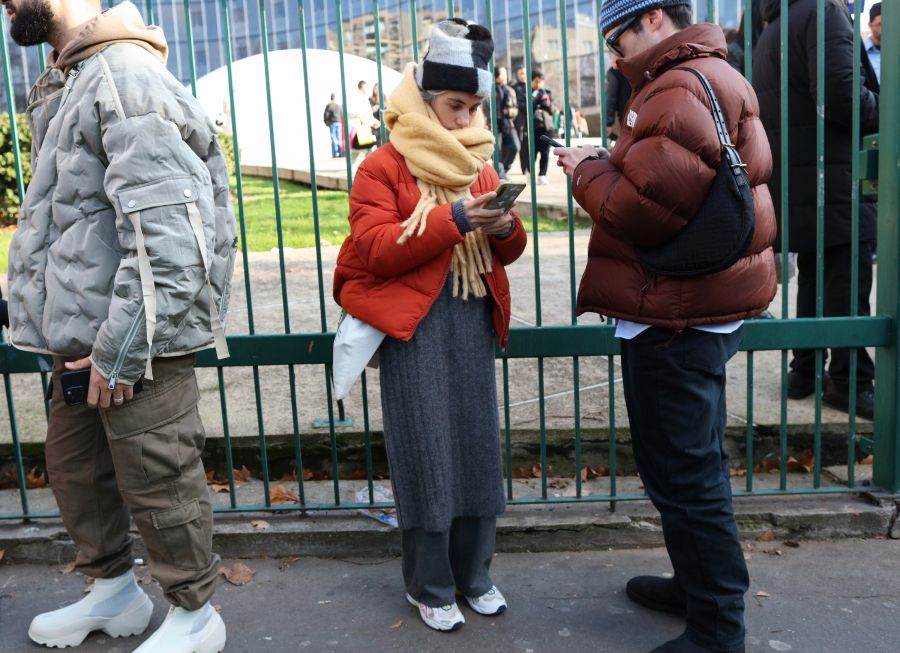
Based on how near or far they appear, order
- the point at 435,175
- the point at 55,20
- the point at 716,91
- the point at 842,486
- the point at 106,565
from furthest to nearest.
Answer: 1. the point at 842,486
2. the point at 106,565
3. the point at 435,175
4. the point at 55,20
5. the point at 716,91

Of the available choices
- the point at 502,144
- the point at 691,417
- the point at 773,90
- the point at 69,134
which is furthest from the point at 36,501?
the point at 502,144

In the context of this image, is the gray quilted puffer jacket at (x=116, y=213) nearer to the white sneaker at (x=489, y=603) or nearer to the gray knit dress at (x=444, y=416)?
the gray knit dress at (x=444, y=416)

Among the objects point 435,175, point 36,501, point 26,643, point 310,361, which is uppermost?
point 435,175

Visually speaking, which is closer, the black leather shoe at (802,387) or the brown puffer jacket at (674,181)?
the brown puffer jacket at (674,181)

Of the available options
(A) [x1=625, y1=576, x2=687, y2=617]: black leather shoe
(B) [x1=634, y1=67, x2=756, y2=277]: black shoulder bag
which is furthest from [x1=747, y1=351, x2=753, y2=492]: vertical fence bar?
(B) [x1=634, y1=67, x2=756, y2=277]: black shoulder bag

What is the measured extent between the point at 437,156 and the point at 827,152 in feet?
7.09

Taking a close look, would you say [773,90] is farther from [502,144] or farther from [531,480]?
[502,144]

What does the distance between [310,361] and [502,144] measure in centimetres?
1036

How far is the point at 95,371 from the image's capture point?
2.07 m

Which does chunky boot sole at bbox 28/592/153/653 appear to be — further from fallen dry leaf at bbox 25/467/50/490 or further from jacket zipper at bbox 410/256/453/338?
jacket zipper at bbox 410/256/453/338

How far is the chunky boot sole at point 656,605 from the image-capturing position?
2.64 metres

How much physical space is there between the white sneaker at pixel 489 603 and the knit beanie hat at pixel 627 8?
1782 mm

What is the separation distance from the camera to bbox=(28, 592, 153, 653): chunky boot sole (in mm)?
2512

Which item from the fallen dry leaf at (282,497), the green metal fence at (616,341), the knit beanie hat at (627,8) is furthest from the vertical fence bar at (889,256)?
the fallen dry leaf at (282,497)
